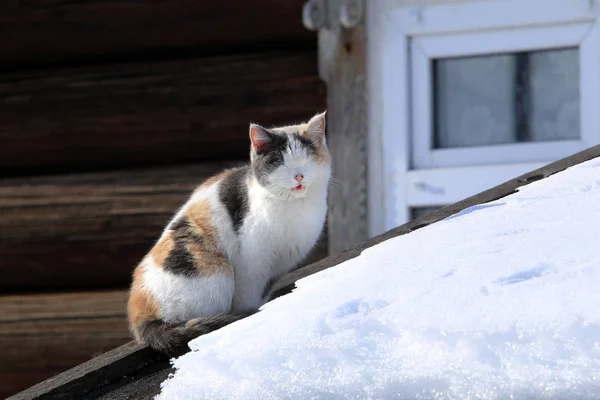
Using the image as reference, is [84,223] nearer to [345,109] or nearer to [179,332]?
[345,109]

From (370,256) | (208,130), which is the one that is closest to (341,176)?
(208,130)

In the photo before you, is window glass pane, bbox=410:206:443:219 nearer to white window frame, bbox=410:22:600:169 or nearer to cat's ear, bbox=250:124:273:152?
white window frame, bbox=410:22:600:169

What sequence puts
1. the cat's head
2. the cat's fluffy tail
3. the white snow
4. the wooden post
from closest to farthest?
the white snow
the cat's fluffy tail
the cat's head
the wooden post

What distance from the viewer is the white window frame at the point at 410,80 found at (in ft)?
10.3

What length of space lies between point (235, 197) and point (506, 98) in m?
1.35

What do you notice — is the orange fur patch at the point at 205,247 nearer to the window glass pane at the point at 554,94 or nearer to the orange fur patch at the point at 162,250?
the orange fur patch at the point at 162,250

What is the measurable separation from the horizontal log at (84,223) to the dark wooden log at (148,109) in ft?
0.22

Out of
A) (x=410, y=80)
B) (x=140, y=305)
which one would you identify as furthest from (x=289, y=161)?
(x=410, y=80)

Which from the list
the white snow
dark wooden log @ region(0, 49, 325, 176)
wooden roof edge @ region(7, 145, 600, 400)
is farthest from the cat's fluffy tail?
dark wooden log @ region(0, 49, 325, 176)

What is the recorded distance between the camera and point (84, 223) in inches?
139

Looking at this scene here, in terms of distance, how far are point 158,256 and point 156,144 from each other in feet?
4.65

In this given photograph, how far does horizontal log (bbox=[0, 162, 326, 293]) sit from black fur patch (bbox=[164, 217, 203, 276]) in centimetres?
125

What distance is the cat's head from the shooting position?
7.14 ft

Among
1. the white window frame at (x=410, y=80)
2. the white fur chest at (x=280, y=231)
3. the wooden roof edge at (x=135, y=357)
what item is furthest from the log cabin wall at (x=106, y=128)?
the wooden roof edge at (x=135, y=357)
